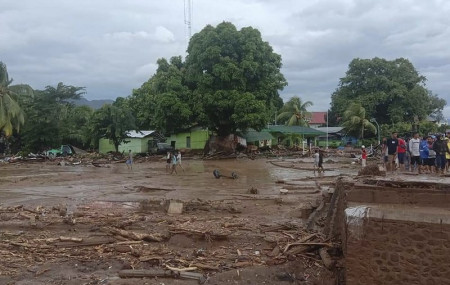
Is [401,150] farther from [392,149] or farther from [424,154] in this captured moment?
[424,154]

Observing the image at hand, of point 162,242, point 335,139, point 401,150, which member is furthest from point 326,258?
point 335,139

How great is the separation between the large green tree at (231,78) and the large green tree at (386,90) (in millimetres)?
22765

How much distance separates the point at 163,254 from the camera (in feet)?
24.9

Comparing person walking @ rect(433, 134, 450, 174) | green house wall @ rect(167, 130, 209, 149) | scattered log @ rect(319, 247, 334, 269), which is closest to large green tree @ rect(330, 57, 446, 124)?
green house wall @ rect(167, 130, 209, 149)

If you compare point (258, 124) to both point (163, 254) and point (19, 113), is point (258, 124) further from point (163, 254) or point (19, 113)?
point (163, 254)

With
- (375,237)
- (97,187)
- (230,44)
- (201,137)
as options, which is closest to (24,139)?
(201,137)

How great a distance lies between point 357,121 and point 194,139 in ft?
61.4

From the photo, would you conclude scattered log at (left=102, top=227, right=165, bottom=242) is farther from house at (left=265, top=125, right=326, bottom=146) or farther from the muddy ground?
house at (left=265, top=125, right=326, bottom=146)

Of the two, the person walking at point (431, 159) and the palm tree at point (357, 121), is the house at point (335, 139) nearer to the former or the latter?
the palm tree at point (357, 121)

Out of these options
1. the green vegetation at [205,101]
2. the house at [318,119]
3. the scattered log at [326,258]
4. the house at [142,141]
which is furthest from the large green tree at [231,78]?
the house at [318,119]

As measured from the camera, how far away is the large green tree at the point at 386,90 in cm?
5491

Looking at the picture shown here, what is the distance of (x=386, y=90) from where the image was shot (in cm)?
5644

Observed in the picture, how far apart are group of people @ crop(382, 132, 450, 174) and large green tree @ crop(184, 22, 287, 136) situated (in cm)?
1783

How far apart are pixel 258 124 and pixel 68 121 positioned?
22.2 meters
